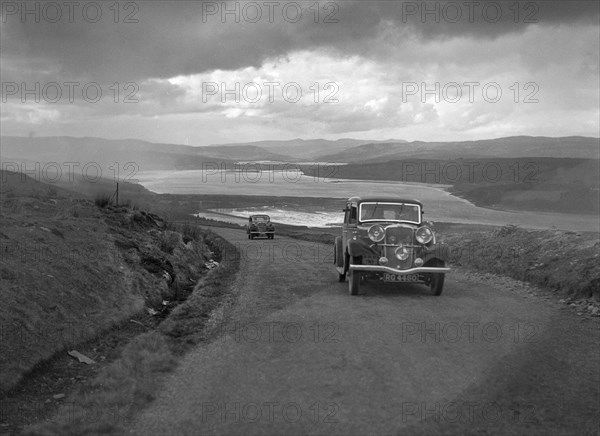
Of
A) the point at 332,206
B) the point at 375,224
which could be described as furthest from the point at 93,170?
the point at 375,224

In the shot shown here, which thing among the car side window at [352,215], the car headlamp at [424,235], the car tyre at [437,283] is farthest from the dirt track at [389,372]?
the car side window at [352,215]

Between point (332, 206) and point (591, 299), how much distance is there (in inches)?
3235

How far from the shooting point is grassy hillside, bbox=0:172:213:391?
29.5 ft

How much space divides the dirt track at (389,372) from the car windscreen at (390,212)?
3.28 m

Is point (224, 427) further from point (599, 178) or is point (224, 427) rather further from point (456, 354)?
point (599, 178)

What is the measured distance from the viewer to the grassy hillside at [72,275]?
898 centimetres

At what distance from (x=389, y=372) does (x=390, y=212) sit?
27.1 feet

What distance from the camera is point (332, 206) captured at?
94.2 m

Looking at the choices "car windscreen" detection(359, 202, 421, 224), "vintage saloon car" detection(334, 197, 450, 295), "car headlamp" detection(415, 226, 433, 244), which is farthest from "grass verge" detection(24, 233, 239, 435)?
"car windscreen" detection(359, 202, 421, 224)

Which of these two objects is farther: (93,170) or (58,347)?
(93,170)

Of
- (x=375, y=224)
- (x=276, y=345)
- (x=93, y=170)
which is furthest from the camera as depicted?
(x=93, y=170)

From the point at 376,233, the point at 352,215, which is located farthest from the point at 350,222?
the point at 376,233

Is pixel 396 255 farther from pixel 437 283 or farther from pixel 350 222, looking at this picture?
pixel 350 222

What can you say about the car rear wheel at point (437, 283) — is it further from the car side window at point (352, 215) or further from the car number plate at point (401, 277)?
the car side window at point (352, 215)
